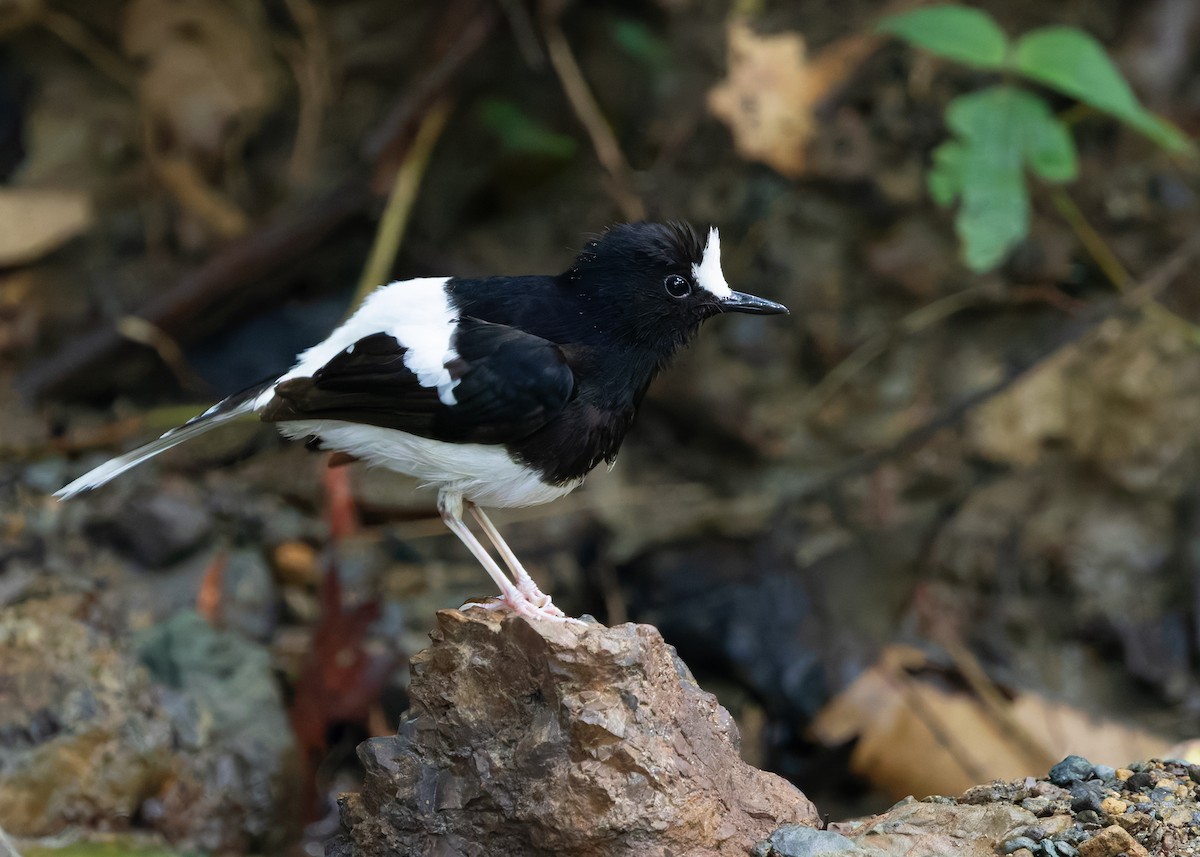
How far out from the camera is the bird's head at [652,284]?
12.0ft

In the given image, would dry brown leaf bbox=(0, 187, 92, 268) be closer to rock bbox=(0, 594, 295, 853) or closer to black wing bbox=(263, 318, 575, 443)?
rock bbox=(0, 594, 295, 853)

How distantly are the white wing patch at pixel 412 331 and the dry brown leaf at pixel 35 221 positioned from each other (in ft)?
9.32

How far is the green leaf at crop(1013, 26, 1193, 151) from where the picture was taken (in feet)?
16.8

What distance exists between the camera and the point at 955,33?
17.7 feet

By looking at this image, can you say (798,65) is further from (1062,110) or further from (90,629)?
(90,629)

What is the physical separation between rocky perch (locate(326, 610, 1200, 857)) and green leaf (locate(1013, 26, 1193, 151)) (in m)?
2.79

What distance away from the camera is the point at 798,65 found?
20.9 feet

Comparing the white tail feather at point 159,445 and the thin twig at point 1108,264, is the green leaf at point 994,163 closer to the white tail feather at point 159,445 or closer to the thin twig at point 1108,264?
the thin twig at point 1108,264

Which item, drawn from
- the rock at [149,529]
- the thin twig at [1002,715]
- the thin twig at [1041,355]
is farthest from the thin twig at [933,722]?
the rock at [149,529]

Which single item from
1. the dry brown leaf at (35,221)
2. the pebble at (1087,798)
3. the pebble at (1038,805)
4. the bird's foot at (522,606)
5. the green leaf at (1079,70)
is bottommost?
the pebble at (1087,798)

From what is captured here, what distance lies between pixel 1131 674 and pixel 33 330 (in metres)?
5.00

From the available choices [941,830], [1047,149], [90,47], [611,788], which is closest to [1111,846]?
[941,830]

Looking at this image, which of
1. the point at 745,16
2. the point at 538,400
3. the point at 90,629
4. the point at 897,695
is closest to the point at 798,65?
the point at 745,16

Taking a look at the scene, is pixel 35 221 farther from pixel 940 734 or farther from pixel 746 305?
pixel 940 734
